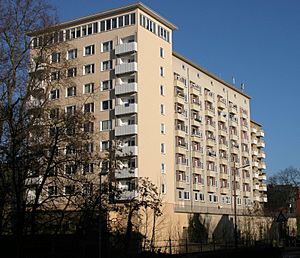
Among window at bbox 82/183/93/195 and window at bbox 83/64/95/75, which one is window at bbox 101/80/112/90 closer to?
window at bbox 83/64/95/75

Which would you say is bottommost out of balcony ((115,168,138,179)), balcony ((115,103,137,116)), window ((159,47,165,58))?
balcony ((115,168,138,179))

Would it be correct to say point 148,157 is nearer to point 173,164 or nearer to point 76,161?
point 173,164

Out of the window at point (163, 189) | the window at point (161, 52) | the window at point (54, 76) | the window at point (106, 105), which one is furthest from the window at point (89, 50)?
the window at point (54, 76)

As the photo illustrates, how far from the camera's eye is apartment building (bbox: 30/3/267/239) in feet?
222

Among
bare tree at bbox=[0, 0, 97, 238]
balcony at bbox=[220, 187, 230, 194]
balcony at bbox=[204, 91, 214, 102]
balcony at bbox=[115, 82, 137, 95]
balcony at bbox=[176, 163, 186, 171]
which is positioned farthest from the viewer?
balcony at bbox=[220, 187, 230, 194]

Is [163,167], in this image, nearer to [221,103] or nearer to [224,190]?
[224,190]

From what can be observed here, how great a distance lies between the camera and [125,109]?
67562mm

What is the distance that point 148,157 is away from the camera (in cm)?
6781

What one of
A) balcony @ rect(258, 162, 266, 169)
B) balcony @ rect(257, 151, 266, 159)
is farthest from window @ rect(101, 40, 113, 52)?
balcony @ rect(257, 151, 266, 159)

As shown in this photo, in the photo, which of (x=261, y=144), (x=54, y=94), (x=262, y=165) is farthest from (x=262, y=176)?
(x=54, y=94)

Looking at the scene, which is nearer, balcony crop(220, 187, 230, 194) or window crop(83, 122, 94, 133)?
Result: window crop(83, 122, 94, 133)

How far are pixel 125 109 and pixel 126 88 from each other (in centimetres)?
276

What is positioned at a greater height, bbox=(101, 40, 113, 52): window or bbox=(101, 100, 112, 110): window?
bbox=(101, 40, 113, 52): window

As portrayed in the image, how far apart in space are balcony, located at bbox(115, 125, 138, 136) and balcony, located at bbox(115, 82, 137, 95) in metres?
4.57
